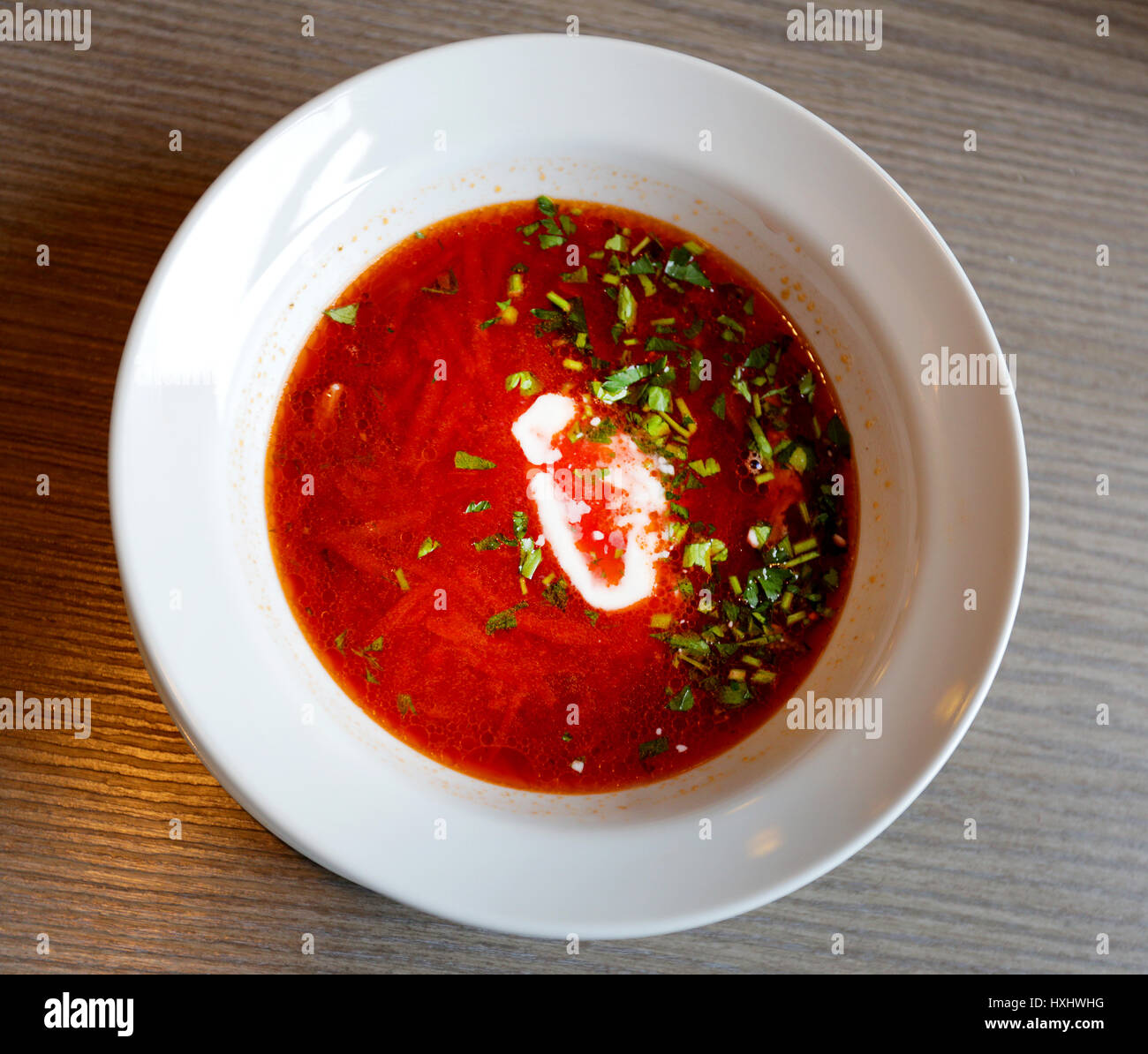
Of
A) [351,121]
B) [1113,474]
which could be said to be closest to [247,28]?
[351,121]

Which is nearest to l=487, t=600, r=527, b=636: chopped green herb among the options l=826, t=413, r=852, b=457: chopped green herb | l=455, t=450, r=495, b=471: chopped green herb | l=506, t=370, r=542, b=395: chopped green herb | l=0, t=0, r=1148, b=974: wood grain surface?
l=455, t=450, r=495, b=471: chopped green herb

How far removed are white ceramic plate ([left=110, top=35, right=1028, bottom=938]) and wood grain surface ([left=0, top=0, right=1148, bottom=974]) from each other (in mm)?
325

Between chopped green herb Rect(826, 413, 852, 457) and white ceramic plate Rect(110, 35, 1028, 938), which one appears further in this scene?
chopped green herb Rect(826, 413, 852, 457)

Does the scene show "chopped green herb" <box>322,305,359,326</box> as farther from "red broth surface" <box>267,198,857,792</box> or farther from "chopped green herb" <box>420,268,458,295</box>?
"chopped green herb" <box>420,268,458,295</box>

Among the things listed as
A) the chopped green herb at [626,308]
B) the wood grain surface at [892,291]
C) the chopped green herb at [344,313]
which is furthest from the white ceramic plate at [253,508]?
the wood grain surface at [892,291]

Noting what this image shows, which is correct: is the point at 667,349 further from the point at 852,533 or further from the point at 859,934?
the point at 859,934

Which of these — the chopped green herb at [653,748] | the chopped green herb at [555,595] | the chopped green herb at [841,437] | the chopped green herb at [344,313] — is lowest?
the chopped green herb at [653,748]

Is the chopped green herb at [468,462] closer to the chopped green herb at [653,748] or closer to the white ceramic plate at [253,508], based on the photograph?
the white ceramic plate at [253,508]

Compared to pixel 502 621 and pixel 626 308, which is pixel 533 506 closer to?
pixel 502 621

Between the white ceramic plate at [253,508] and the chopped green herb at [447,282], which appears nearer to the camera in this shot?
the white ceramic plate at [253,508]

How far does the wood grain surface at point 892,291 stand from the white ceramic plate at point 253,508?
0.32 meters

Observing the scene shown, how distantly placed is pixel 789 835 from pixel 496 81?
1.25 meters

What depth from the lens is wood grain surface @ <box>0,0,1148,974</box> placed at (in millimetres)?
1535

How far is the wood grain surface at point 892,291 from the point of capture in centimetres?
154
